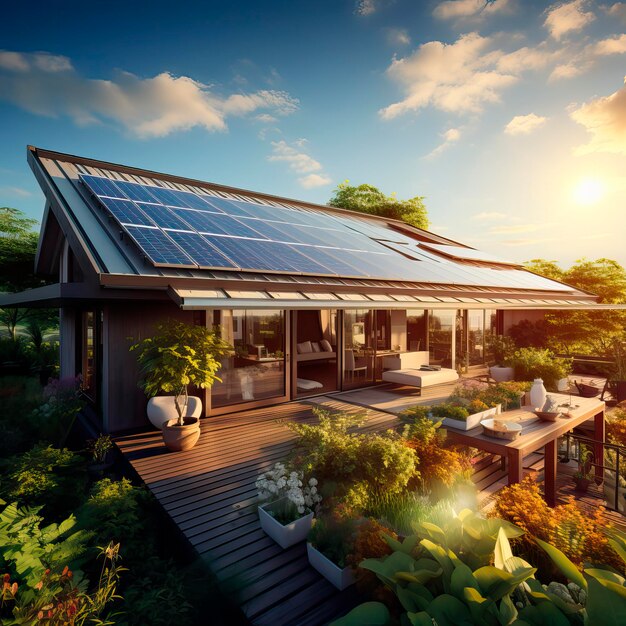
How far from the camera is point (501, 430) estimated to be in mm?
5543

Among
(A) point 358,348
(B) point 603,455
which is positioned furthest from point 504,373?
(A) point 358,348

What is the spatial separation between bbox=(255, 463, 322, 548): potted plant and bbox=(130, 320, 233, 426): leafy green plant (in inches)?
88.6

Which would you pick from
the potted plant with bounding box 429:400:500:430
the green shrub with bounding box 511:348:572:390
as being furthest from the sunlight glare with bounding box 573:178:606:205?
the potted plant with bounding box 429:400:500:430

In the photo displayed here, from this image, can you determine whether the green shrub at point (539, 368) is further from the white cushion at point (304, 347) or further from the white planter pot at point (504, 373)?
the white cushion at point (304, 347)

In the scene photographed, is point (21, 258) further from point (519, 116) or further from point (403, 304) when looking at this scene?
point (519, 116)

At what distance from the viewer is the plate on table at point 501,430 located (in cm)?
552

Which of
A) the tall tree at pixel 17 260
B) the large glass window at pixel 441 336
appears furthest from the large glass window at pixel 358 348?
the tall tree at pixel 17 260

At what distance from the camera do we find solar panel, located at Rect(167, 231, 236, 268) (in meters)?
6.26

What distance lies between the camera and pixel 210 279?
19.1ft

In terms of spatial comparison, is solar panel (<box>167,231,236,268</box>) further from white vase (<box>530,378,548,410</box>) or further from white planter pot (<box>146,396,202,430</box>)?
white vase (<box>530,378,548,410</box>)

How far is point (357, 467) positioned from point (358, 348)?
7007 millimetres

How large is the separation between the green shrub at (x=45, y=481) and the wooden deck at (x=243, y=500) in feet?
2.74

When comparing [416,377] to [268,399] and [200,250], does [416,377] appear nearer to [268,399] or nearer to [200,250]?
[268,399]

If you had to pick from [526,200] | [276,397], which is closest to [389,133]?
[526,200]
